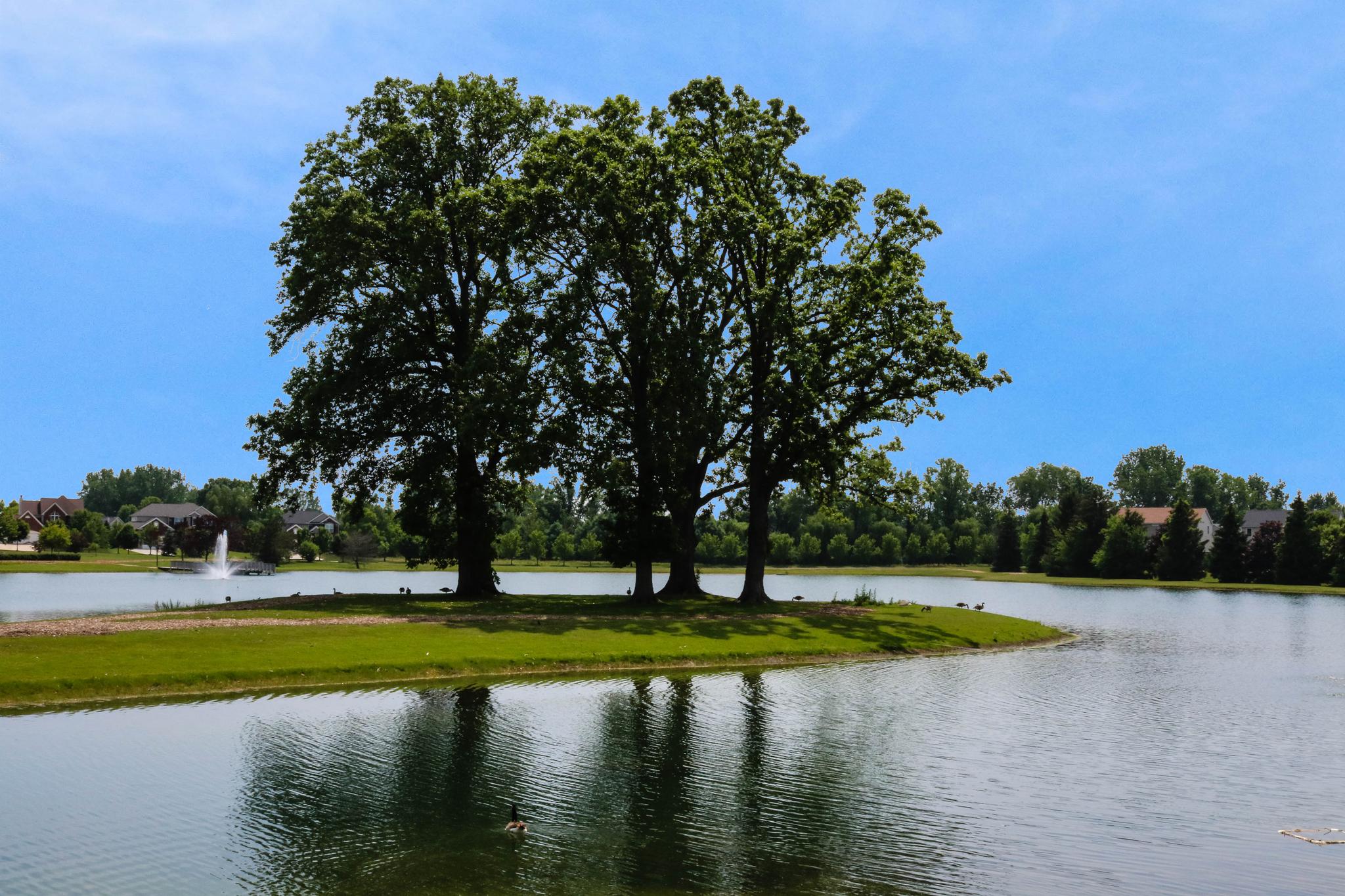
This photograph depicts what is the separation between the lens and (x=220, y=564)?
14138 cm

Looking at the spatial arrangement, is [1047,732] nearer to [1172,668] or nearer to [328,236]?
[1172,668]

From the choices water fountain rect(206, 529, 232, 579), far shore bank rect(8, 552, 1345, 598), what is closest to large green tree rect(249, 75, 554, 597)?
far shore bank rect(8, 552, 1345, 598)

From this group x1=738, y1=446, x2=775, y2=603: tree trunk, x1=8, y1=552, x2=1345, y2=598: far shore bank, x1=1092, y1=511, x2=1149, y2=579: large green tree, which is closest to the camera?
x1=738, y1=446, x2=775, y2=603: tree trunk

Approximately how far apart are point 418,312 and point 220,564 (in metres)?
98.6

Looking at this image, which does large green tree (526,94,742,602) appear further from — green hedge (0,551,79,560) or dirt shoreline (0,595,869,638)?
green hedge (0,551,79,560)

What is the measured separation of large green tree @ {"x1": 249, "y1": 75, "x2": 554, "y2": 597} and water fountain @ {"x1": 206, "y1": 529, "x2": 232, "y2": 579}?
7146 centimetres

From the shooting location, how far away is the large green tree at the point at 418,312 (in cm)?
5566

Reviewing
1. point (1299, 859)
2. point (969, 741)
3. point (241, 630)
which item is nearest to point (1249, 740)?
point (969, 741)

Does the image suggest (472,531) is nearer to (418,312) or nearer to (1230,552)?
(418,312)

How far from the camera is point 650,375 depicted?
195 ft

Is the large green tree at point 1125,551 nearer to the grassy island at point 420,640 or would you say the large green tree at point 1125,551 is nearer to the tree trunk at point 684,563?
the grassy island at point 420,640

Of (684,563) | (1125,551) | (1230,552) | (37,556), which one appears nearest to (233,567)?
(37,556)

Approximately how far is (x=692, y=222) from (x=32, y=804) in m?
44.2

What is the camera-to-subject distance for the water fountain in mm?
126312
